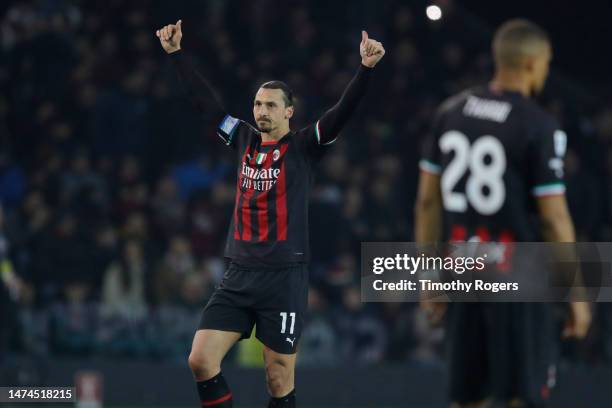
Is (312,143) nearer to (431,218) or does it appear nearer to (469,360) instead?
(431,218)

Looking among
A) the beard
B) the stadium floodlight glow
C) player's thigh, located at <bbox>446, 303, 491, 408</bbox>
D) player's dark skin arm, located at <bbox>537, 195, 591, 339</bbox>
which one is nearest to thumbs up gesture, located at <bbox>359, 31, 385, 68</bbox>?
the beard

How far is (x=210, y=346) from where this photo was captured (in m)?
6.64

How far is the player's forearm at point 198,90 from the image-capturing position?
23.9 feet

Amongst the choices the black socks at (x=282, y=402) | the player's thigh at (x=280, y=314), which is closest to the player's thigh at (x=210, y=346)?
the player's thigh at (x=280, y=314)

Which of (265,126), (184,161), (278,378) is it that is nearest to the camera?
(278,378)

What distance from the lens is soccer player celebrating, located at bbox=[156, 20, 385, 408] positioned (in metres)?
6.77

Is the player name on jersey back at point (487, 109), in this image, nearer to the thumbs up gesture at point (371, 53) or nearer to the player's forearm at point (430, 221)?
the player's forearm at point (430, 221)

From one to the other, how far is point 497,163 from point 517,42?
0.50m

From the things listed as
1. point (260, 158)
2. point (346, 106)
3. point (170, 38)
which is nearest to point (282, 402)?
point (260, 158)

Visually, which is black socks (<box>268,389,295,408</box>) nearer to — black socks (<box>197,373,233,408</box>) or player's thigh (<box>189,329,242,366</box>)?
black socks (<box>197,373,233,408</box>)

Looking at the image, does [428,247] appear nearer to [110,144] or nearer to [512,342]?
[512,342]

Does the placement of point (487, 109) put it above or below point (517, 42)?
below

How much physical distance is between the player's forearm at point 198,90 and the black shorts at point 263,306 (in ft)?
3.19

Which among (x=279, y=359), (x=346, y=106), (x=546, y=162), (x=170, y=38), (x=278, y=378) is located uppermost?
(x=170, y=38)
